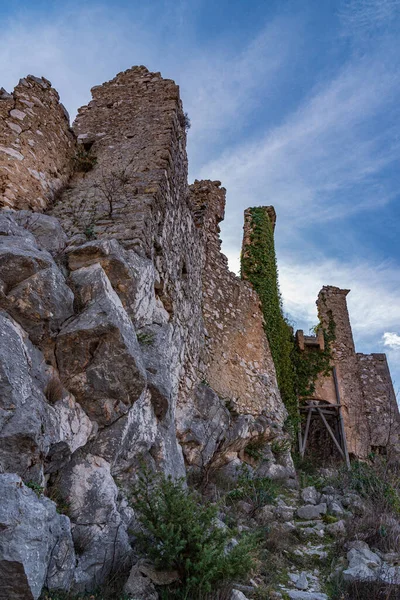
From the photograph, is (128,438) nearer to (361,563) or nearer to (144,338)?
(144,338)

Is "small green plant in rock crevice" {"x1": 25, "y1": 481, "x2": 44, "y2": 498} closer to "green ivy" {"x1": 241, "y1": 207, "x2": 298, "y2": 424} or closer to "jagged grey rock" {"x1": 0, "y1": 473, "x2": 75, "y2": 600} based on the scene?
"jagged grey rock" {"x1": 0, "y1": 473, "x2": 75, "y2": 600}

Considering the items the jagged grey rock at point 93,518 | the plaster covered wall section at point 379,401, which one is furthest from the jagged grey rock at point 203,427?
the plaster covered wall section at point 379,401

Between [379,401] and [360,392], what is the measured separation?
0.71 m

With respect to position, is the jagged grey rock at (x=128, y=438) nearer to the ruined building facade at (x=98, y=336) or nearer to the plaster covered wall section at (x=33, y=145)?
the ruined building facade at (x=98, y=336)

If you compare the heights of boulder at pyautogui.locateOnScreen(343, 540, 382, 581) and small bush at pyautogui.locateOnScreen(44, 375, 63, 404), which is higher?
small bush at pyautogui.locateOnScreen(44, 375, 63, 404)

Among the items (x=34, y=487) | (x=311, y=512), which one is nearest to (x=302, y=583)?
(x=311, y=512)

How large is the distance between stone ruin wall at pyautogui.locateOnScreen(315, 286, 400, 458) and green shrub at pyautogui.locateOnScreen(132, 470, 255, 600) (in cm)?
1126

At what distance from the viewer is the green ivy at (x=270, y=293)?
11406mm

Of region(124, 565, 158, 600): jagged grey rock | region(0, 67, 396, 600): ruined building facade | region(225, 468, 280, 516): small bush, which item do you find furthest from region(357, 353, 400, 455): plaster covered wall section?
region(124, 565, 158, 600): jagged grey rock

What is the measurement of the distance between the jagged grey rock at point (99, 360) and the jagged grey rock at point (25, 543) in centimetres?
102

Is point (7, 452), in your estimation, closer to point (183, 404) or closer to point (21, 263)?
point (21, 263)

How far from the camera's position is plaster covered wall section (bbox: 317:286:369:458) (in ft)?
44.5

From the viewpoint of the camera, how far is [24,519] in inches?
86.5

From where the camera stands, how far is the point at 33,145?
18.4 feet
